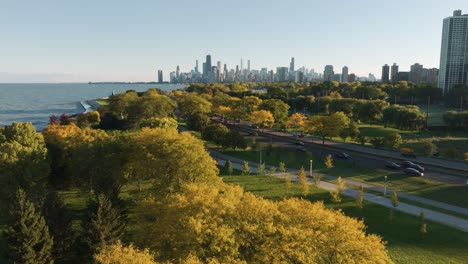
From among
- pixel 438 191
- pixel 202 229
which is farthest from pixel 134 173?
pixel 438 191

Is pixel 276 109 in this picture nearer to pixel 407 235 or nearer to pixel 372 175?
pixel 372 175

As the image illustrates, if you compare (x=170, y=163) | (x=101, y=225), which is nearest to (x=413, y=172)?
(x=170, y=163)

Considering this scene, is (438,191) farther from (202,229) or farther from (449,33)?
(449,33)

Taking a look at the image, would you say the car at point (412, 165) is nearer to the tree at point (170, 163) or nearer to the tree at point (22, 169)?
the tree at point (170, 163)

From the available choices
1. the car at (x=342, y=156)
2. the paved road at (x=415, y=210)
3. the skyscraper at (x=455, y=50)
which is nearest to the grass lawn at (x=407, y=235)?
the paved road at (x=415, y=210)

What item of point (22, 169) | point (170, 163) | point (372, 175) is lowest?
point (372, 175)
